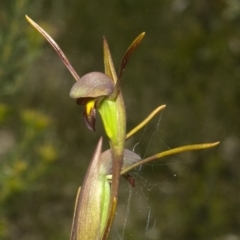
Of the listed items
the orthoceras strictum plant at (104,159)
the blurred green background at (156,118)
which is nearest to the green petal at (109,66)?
the orthoceras strictum plant at (104,159)

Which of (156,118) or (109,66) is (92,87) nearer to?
(109,66)

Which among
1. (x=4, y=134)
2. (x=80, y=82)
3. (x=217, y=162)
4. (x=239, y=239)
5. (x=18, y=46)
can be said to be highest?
(x=80, y=82)

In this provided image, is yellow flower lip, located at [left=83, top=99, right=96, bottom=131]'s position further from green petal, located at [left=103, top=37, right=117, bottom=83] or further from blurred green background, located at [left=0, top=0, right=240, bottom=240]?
blurred green background, located at [left=0, top=0, right=240, bottom=240]

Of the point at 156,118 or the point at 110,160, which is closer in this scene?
the point at 110,160

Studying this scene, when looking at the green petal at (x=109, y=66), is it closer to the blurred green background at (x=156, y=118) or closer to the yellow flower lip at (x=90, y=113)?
the yellow flower lip at (x=90, y=113)

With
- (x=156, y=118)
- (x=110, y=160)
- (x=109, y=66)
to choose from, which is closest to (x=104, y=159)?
(x=110, y=160)

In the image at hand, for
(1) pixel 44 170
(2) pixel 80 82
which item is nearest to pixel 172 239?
(1) pixel 44 170

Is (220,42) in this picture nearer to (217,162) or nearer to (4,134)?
(217,162)
